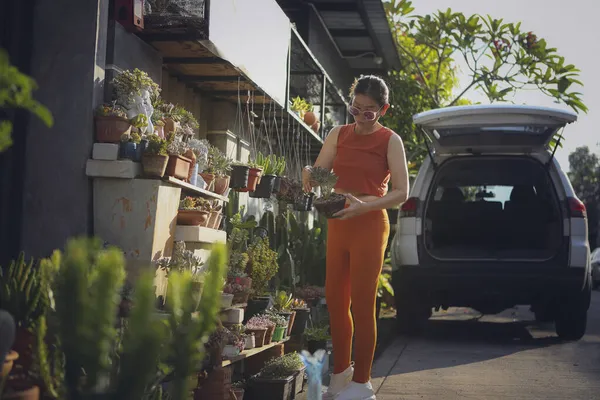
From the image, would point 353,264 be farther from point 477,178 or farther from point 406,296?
point 477,178

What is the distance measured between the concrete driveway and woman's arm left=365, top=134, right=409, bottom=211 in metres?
1.36

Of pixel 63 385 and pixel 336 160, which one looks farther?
pixel 336 160

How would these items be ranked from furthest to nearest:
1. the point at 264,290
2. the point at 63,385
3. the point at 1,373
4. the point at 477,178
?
the point at 477,178
the point at 264,290
the point at 1,373
the point at 63,385

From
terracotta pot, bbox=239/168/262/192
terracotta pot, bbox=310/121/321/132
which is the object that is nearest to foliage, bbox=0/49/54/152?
terracotta pot, bbox=239/168/262/192

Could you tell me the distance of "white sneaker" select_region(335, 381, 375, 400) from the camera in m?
5.02

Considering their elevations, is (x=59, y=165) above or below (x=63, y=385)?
above

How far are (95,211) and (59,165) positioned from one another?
12.6 inches

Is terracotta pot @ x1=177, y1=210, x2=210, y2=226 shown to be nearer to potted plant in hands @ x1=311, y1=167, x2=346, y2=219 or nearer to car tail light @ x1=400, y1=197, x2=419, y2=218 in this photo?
potted plant in hands @ x1=311, y1=167, x2=346, y2=219

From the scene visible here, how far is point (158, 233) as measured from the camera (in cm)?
512

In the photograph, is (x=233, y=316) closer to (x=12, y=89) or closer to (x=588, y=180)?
(x=12, y=89)

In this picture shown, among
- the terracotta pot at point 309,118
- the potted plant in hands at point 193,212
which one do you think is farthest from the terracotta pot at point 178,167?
the terracotta pot at point 309,118

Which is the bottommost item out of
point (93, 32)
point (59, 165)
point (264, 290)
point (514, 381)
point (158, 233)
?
point (514, 381)

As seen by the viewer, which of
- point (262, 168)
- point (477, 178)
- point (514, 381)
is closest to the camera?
point (514, 381)

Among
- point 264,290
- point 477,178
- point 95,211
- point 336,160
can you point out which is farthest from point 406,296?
point 95,211
